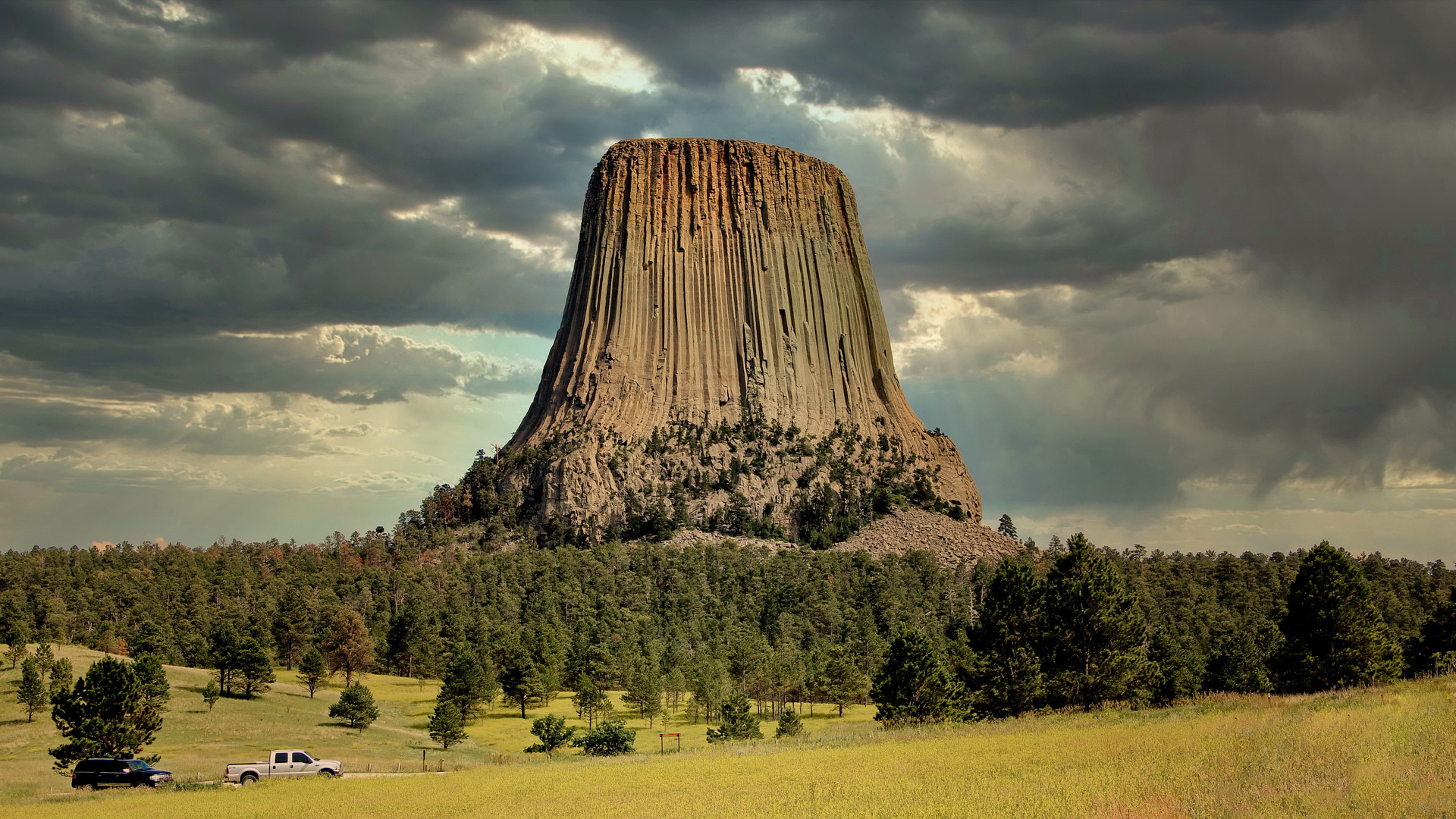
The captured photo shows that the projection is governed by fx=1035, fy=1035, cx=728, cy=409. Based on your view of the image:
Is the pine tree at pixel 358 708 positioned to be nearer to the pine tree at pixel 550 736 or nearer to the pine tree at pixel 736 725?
the pine tree at pixel 550 736

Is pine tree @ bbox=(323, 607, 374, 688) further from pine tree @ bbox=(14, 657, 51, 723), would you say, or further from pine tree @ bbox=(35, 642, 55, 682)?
pine tree @ bbox=(14, 657, 51, 723)

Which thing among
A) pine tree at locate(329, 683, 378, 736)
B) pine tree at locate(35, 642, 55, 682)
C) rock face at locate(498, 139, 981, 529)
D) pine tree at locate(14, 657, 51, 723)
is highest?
rock face at locate(498, 139, 981, 529)

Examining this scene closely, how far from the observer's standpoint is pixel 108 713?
136ft

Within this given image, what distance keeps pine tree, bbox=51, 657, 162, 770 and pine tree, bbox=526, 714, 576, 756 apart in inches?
663

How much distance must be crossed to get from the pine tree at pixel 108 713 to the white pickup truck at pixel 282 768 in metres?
7.26

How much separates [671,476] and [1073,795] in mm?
106072

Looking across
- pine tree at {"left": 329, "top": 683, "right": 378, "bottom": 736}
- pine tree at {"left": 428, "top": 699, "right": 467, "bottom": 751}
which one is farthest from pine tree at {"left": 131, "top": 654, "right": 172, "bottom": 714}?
pine tree at {"left": 428, "top": 699, "right": 467, "bottom": 751}

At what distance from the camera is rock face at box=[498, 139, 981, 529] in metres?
127

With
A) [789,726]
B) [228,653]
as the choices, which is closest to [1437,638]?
[789,726]

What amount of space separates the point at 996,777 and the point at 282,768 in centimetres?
2454

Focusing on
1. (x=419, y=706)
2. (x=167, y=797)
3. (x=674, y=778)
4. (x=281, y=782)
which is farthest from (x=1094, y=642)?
(x=419, y=706)

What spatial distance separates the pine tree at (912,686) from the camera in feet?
156

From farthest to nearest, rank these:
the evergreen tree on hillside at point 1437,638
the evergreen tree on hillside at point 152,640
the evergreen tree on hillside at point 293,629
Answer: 1. the evergreen tree on hillside at point 293,629
2. the evergreen tree on hillside at point 152,640
3. the evergreen tree on hillside at point 1437,638

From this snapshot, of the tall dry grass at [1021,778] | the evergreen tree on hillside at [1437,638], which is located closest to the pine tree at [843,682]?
the evergreen tree on hillside at [1437,638]
